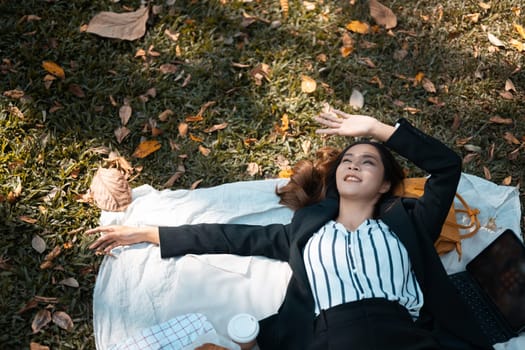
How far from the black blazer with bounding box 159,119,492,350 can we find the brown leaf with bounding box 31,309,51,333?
96 centimetres

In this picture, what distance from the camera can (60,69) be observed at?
4.52m

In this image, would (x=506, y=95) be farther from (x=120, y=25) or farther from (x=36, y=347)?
(x=36, y=347)

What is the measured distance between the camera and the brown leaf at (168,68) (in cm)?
472

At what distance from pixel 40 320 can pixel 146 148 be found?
4.70ft

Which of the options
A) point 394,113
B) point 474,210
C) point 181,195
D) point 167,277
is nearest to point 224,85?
point 181,195

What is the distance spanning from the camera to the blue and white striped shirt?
3.36m

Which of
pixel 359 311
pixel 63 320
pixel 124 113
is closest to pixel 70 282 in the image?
pixel 63 320

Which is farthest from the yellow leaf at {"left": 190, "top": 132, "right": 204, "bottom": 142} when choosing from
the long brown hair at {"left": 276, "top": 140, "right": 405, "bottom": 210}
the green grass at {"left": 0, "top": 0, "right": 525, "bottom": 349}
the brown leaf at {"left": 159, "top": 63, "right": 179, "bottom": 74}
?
the long brown hair at {"left": 276, "top": 140, "right": 405, "bottom": 210}

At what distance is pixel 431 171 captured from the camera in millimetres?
3559

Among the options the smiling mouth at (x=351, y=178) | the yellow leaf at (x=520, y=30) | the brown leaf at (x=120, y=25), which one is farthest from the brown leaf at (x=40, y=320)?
the yellow leaf at (x=520, y=30)

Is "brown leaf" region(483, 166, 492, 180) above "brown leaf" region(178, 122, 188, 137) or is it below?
above

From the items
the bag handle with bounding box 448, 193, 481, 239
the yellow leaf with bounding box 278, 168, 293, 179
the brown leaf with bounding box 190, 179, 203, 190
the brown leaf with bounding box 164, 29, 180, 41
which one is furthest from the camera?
the brown leaf with bounding box 164, 29, 180, 41

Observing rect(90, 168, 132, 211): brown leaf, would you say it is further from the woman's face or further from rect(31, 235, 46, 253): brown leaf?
the woman's face

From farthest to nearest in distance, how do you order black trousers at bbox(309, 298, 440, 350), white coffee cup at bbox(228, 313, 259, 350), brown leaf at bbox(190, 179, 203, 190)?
brown leaf at bbox(190, 179, 203, 190), white coffee cup at bbox(228, 313, 259, 350), black trousers at bbox(309, 298, 440, 350)
